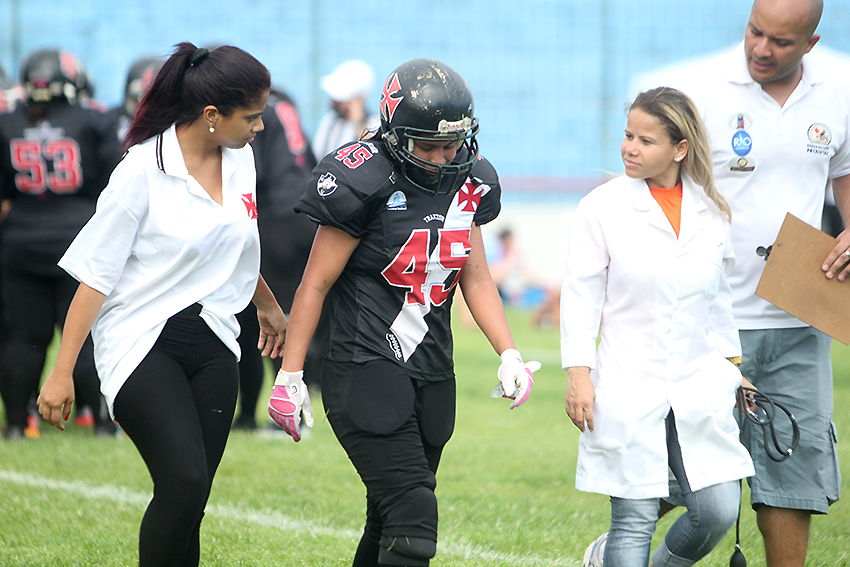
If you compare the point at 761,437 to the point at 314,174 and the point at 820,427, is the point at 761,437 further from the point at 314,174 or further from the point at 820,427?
the point at 314,174

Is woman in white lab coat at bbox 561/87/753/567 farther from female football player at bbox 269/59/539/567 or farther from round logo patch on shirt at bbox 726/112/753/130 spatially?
round logo patch on shirt at bbox 726/112/753/130

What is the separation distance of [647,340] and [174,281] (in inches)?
67.1

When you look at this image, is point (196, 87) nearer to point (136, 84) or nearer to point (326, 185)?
point (326, 185)

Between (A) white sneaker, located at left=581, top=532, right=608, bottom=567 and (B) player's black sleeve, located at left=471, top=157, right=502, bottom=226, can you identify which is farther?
(A) white sneaker, located at left=581, top=532, right=608, bottom=567

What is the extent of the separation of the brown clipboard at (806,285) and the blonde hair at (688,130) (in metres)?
0.41

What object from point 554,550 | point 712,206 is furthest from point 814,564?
point 712,206

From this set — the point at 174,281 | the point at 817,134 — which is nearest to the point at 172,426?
the point at 174,281

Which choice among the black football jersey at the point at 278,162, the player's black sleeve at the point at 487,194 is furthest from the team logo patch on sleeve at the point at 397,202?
the black football jersey at the point at 278,162

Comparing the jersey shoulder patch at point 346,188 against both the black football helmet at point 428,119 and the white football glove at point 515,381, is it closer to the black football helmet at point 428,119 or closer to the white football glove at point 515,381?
the black football helmet at point 428,119

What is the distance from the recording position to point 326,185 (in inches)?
133

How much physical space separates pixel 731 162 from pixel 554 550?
2.00 meters

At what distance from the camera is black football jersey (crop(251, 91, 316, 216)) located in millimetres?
7121

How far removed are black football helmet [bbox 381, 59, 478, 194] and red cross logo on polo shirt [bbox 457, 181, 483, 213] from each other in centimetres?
3

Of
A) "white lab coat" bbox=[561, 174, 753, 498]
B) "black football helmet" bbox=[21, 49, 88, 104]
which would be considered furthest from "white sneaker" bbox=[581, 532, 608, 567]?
"black football helmet" bbox=[21, 49, 88, 104]
